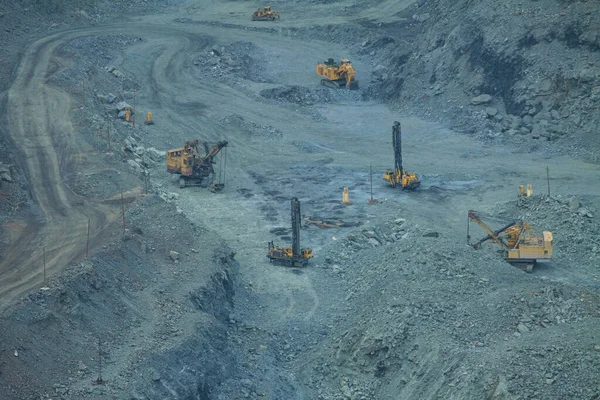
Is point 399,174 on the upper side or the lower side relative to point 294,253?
upper

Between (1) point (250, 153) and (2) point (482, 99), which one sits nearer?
(1) point (250, 153)

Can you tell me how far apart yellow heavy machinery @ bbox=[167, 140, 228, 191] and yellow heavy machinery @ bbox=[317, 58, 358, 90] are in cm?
1762

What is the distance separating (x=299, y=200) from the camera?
193 ft

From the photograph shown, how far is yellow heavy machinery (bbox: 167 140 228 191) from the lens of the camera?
60000 mm

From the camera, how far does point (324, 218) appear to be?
184 feet

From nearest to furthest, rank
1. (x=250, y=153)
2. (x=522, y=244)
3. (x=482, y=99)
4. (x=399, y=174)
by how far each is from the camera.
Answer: (x=522, y=244)
(x=399, y=174)
(x=250, y=153)
(x=482, y=99)

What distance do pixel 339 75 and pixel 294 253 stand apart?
2843 cm

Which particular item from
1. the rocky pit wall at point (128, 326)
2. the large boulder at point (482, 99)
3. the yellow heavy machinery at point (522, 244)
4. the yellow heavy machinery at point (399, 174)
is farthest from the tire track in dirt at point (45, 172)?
the large boulder at point (482, 99)

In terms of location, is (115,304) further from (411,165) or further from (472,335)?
(411,165)

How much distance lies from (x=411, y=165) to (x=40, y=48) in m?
25.6

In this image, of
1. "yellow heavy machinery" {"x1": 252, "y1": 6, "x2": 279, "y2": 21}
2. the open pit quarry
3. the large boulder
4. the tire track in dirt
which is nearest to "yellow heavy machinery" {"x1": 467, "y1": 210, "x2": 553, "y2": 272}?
the open pit quarry

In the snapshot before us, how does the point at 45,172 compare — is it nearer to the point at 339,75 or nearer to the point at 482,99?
the point at 482,99

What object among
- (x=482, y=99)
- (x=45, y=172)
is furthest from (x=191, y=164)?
(x=482, y=99)


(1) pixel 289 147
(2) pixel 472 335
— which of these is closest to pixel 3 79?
(1) pixel 289 147
